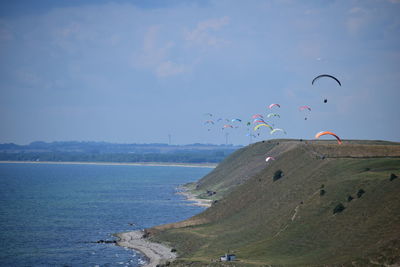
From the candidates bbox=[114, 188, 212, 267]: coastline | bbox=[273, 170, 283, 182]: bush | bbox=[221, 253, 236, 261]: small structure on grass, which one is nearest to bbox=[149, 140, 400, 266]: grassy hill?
bbox=[273, 170, 283, 182]: bush

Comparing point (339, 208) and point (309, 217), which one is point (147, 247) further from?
point (339, 208)

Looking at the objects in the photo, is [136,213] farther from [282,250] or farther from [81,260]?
[282,250]

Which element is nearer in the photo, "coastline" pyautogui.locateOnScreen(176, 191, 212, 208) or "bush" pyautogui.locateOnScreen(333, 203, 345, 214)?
"bush" pyautogui.locateOnScreen(333, 203, 345, 214)

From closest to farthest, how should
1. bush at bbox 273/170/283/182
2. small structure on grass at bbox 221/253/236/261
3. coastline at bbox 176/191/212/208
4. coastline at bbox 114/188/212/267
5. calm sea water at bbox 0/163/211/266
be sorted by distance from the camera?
small structure on grass at bbox 221/253/236/261 → coastline at bbox 114/188/212/267 → calm sea water at bbox 0/163/211/266 → bush at bbox 273/170/283/182 → coastline at bbox 176/191/212/208

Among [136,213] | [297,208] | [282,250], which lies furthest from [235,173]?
[282,250]

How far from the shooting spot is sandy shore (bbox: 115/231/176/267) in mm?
81100

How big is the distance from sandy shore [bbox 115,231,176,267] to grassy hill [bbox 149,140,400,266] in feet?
6.90

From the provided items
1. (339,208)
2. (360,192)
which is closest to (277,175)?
(360,192)

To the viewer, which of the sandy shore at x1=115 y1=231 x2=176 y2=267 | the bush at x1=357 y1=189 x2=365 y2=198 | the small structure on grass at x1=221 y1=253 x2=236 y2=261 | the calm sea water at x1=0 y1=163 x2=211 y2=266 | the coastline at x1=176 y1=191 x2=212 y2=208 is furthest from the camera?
the coastline at x1=176 y1=191 x2=212 y2=208

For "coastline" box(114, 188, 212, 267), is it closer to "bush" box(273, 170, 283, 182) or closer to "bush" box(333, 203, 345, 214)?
Answer: "bush" box(333, 203, 345, 214)

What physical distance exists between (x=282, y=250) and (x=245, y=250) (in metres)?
6.37

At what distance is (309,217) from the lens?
269 feet

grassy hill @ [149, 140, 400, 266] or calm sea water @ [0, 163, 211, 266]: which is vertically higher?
grassy hill @ [149, 140, 400, 266]

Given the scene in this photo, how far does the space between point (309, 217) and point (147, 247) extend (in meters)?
25.9
